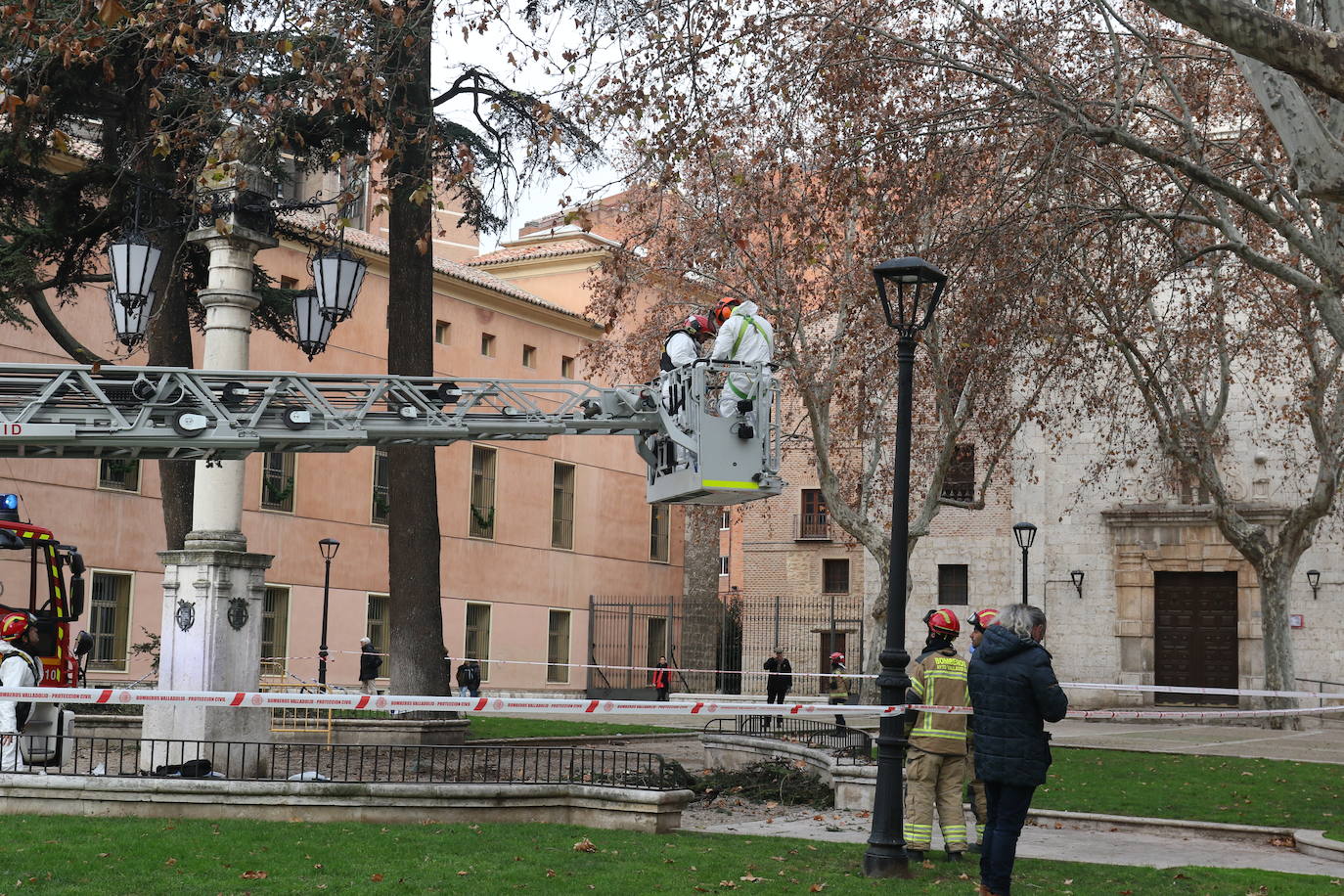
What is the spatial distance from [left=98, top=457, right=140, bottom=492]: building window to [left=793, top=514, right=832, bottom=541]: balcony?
841 inches

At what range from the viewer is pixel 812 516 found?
46.2 m

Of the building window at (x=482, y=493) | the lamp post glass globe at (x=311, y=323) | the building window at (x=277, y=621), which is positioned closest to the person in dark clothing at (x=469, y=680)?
the building window at (x=277, y=621)

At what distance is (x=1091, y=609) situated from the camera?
39.9 m

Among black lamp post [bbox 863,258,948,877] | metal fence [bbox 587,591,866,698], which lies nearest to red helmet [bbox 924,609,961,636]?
black lamp post [bbox 863,258,948,877]

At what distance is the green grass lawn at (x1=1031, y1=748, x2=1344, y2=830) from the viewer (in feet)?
48.7

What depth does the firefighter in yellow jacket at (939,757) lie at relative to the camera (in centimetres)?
1073

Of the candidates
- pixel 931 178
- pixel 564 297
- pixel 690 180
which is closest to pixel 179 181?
pixel 931 178

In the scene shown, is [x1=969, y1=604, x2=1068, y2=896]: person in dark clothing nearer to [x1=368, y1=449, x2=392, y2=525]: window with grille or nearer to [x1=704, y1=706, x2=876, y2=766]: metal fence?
[x1=704, y1=706, x2=876, y2=766]: metal fence

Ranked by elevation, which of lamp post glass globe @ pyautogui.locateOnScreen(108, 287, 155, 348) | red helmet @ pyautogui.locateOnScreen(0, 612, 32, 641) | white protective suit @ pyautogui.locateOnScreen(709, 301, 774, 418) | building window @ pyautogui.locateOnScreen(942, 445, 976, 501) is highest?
building window @ pyautogui.locateOnScreen(942, 445, 976, 501)

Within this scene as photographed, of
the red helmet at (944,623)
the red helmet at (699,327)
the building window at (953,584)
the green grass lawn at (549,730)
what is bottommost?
the green grass lawn at (549,730)

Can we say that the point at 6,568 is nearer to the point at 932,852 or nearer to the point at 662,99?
the point at 662,99

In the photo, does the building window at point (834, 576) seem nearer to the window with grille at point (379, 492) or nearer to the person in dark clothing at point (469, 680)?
the window with grille at point (379, 492)

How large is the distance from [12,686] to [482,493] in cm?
2940

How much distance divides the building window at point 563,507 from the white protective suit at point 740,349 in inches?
1377
